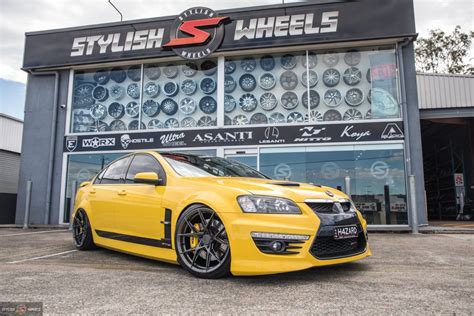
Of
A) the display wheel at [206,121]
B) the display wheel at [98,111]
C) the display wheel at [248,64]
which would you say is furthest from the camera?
the display wheel at [98,111]

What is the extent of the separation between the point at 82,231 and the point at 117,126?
23.7ft

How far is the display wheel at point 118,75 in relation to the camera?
12258mm

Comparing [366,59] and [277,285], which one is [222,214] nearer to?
[277,285]

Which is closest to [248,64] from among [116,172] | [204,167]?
[116,172]

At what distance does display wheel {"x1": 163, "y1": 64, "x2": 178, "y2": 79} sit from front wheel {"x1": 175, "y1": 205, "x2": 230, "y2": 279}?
891cm

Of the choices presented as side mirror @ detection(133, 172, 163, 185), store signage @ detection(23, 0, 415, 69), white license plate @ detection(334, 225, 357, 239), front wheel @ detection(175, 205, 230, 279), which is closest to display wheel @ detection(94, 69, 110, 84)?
store signage @ detection(23, 0, 415, 69)

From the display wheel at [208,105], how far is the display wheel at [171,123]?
919mm

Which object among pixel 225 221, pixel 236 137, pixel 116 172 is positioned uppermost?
pixel 236 137

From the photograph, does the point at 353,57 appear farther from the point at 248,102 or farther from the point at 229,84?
the point at 229,84

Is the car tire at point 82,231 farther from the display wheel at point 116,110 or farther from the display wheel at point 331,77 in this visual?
the display wheel at point 331,77

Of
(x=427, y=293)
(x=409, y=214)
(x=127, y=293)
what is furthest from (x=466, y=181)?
(x=127, y=293)

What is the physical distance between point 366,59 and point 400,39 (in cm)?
101

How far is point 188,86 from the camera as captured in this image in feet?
38.4

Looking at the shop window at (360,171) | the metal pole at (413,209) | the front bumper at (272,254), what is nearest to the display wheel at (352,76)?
the shop window at (360,171)
